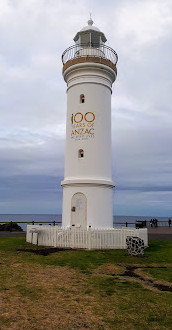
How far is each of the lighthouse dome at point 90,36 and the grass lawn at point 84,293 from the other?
600 inches

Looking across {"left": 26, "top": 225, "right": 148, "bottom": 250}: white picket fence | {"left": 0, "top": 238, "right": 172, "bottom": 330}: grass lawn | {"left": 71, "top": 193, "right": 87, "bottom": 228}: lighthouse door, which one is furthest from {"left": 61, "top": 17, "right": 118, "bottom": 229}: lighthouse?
{"left": 0, "top": 238, "right": 172, "bottom": 330}: grass lawn

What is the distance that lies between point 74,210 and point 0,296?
10.6 metres

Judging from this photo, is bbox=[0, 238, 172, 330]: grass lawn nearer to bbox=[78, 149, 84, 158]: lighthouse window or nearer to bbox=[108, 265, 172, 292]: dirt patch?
bbox=[108, 265, 172, 292]: dirt patch

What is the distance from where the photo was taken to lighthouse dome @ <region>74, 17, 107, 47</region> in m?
19.8

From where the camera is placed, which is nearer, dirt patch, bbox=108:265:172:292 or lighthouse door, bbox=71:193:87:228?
dirt patch, bbox=108:265:172:292

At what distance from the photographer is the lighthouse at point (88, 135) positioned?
58.7ft

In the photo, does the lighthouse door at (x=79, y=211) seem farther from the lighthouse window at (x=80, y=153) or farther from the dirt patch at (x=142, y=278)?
the dirt patch at (x=142, y=278)

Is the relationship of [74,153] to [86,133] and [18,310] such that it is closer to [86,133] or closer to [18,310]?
[86,133]

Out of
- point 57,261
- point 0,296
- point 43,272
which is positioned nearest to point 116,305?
point 0,296

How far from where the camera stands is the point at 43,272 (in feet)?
33.6

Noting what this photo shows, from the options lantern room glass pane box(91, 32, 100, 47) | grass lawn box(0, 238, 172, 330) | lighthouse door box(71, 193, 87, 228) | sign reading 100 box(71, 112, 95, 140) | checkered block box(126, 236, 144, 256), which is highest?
lantern room glass pane box(91, 32, 100, 47)

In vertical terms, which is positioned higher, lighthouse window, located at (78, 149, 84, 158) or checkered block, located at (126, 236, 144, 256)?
lighthouse window, located at (78, 149, 84, 158)

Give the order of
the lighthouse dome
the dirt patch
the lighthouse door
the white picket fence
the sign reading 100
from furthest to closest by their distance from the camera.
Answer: the lighthouse dome → the sign reading 100 → the lighthouse door → the white picket fence → the dirt patch

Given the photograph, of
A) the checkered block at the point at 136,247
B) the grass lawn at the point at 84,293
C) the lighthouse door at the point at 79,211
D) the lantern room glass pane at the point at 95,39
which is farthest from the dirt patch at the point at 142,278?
the lantern room glass pane at the point at 95,39
